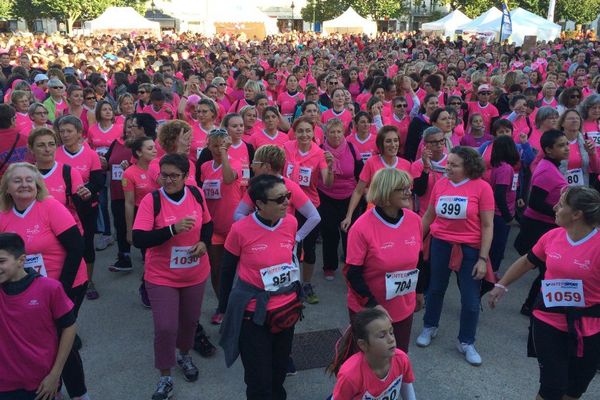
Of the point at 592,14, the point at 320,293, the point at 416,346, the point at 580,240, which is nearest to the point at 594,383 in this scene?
A: the point at 416,346

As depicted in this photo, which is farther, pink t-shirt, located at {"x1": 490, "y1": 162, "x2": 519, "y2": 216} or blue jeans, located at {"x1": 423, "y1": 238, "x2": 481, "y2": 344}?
pink t-shirt, located at {"x1": 490, "y1": 162, "x2": 519, "y2": 216}

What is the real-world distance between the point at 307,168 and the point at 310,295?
1.38m

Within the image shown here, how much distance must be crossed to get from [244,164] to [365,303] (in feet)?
7.99

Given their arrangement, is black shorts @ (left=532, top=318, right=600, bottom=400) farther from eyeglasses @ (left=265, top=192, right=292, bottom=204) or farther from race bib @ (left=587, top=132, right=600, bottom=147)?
race bib @ (left=587, top=132, right=600, bottom=147)

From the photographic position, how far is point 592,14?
58.1 m

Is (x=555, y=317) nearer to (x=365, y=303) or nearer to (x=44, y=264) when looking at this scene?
(x=365, y=303)

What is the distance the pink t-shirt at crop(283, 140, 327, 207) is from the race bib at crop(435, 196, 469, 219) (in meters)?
1.47

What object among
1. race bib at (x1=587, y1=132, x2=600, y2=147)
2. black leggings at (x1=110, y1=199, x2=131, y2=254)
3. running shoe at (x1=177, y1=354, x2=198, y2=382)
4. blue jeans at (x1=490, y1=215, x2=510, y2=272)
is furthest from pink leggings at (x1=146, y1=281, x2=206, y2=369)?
race bib at (x1=587, y1=132, x2=600, y2=147)

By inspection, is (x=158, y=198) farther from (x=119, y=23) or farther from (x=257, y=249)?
(x=119, y=23)

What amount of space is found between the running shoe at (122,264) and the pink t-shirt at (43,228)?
9.32ft

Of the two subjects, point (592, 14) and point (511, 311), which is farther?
point (592, 14)

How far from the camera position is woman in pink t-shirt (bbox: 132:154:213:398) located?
13.1ft

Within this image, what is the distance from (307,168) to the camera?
5.68 meters

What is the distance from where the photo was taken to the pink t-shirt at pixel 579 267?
330cm
